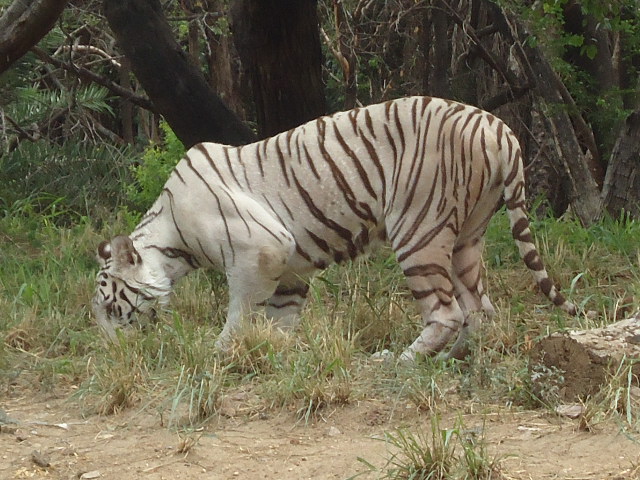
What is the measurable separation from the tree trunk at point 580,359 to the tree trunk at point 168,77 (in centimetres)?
390

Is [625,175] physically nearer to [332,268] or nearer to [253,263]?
[332,268]

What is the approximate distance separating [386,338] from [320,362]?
1.01 m

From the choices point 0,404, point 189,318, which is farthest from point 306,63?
point 0,404

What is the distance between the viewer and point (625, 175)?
7957mm

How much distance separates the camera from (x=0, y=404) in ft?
16.7

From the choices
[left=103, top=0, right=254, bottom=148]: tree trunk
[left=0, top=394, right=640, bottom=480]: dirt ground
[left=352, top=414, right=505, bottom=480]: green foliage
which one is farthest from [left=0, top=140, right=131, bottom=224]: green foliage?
[left=352, top=414, right=505, bottom=480]: green foliage

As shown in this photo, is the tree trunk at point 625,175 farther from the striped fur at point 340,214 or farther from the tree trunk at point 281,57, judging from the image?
the striped fur at point 340,214

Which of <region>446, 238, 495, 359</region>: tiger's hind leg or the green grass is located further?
<region>446, 238, 495, 359</region>: tiger's hind leg

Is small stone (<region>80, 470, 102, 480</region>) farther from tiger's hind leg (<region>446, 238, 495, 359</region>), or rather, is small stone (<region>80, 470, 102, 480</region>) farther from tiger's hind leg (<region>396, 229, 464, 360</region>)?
tiger's hind leg (<region>446, 238, 495, 359</region>)

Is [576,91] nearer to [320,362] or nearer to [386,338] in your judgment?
[386,338]

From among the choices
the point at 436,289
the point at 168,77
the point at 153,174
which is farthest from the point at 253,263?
the point at 153,174

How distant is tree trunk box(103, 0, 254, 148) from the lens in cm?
775

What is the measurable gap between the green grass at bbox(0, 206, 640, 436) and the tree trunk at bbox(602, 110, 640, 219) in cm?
41

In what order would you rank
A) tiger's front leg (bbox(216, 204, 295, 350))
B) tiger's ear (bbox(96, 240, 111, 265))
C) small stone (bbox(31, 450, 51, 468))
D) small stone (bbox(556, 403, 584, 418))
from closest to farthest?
small stone (bbox(31, 450, 51, 468)), small stone (bbox(556, 403, 584, 418)), tiger's front leg (bbox(216, 204, 295, 350)), tiger's ear (bbox(96, 240, 111, 265))
